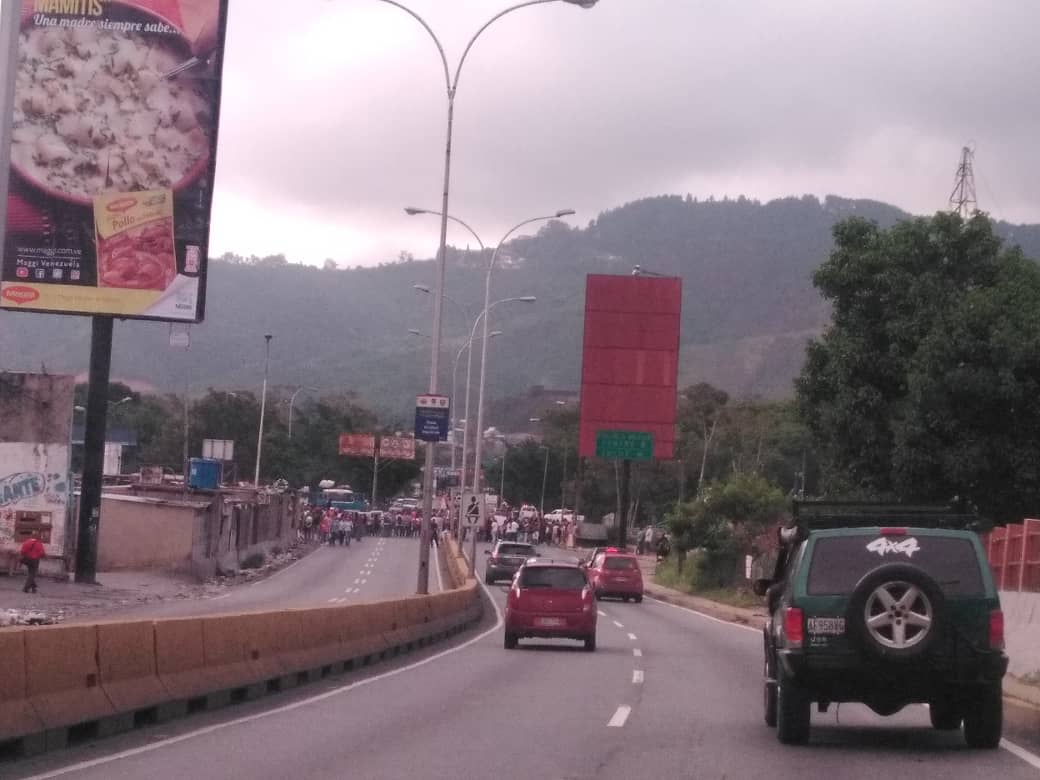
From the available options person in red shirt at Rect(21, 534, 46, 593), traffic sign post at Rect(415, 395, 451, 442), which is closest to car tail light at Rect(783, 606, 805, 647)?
traffic sign post at Rect(415, 395, 451, 442)

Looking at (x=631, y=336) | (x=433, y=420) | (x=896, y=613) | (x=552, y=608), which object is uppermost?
(x=631, y=336)

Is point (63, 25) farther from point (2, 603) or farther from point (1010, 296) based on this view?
point (1010, 296)

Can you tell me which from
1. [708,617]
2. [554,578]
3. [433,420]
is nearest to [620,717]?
[554,578]

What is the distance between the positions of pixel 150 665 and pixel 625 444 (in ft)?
127

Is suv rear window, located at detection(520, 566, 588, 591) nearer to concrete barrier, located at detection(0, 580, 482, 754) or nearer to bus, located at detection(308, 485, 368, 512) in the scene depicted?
concrete barrier, located at detection(0, 580, 482, 754)

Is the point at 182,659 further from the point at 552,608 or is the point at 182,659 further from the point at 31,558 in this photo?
the point at 31,558

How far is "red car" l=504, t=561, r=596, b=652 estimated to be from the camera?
27.7 meters

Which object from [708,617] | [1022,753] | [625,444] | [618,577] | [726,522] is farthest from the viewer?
[726,522]

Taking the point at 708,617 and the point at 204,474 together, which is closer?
the point at 708,617

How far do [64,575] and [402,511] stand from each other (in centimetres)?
7355

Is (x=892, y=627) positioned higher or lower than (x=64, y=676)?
higher

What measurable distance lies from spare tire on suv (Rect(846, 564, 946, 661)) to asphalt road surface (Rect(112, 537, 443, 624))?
17155mm

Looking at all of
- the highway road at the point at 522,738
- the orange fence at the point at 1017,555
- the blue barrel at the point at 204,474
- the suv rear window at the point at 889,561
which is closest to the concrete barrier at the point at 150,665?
the highway road at the point at 522,738

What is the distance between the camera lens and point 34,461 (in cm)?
4572
